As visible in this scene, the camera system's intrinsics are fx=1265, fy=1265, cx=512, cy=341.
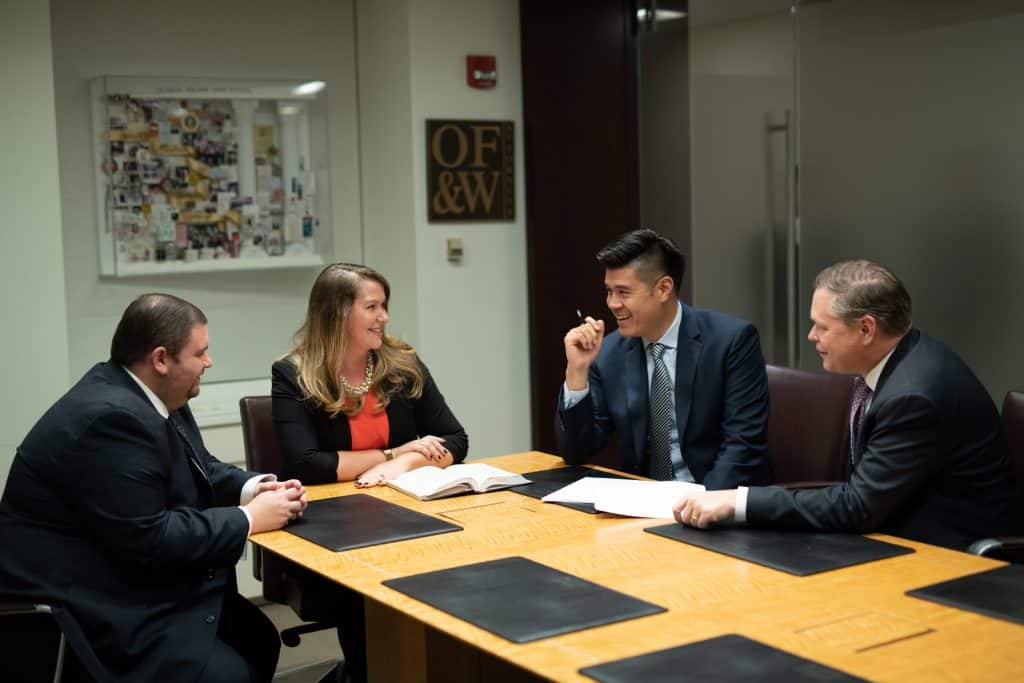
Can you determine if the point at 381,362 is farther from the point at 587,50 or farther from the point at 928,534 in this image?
the point at 587,50

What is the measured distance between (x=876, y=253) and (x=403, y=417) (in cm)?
200

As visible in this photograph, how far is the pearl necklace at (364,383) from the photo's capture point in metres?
3.69

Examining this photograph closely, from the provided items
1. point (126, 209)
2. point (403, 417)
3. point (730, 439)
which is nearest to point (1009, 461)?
point (730, 439)

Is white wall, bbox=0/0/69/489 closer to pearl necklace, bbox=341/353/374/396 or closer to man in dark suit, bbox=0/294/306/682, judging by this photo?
pearl necklace, bbox=341/353/374/396

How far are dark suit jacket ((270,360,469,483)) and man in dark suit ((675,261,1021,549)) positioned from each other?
3.72 ft

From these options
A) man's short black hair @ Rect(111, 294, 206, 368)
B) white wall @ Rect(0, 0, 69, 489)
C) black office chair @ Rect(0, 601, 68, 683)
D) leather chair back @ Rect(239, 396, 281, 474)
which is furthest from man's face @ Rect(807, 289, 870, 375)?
white wall @ Rect(0, 0, 69, 489)

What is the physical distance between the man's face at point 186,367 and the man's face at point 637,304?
1.23m

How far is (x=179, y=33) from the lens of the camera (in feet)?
17.0

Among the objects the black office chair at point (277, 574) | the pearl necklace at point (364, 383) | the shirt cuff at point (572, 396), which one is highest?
the pearl necklace at point (364, 383)

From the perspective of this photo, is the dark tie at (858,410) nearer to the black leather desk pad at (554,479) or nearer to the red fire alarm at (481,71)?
the black leather desk pad at (554,479)

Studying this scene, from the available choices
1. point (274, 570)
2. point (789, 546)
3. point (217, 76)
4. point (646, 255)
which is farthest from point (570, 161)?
point (789, 546)

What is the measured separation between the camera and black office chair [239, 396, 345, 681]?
344cm

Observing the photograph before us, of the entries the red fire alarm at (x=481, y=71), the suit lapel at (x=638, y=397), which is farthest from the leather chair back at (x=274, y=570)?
the red fire alarm at (x=481, y=71)

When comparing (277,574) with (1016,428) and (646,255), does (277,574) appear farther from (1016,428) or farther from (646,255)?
(1016,428)
